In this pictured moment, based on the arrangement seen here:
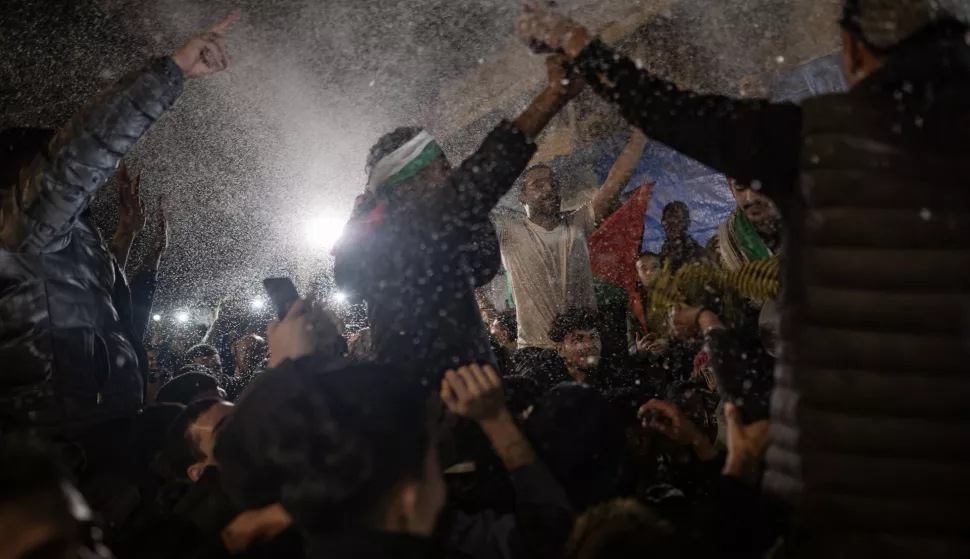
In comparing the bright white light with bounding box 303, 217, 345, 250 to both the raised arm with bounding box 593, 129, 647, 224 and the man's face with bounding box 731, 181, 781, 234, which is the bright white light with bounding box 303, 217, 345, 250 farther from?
the man's face with bounding box 731, 181, 781, 234

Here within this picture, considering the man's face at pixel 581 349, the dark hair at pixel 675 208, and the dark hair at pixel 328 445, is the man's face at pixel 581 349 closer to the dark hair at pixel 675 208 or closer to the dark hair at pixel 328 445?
the dark hair at pixel 675 208

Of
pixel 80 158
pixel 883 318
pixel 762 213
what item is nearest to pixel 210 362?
pixel 80 158

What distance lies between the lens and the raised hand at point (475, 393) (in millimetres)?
1874

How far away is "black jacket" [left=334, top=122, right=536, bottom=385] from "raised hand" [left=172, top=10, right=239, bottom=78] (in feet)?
4.34

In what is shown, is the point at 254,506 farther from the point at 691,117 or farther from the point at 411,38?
the point at 411,38

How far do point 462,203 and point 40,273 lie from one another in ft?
7.00

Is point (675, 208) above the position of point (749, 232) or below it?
above

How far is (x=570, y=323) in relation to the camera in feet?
14.8

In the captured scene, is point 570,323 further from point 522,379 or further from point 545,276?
point 522,379

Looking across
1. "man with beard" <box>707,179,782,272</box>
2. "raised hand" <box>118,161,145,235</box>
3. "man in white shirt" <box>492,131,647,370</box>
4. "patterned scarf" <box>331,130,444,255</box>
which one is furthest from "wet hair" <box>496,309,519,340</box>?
"patterned scarf" <box>331,130,444,255</box>

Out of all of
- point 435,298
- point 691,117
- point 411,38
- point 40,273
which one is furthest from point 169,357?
point 691,117

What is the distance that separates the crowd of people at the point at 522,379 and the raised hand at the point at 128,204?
777mm

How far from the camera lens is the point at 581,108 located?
707 centimetres

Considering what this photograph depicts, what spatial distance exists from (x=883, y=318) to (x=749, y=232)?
2.82 meters
